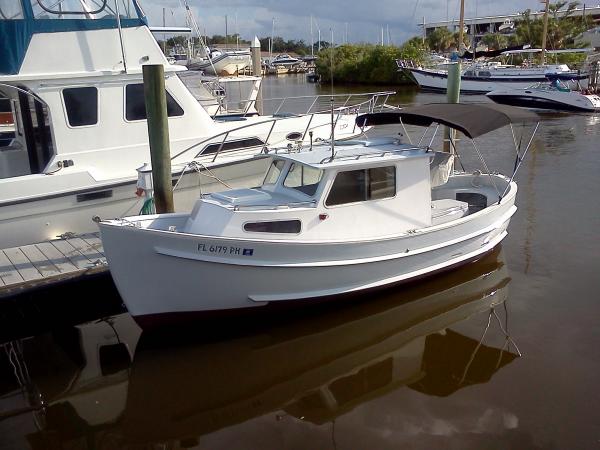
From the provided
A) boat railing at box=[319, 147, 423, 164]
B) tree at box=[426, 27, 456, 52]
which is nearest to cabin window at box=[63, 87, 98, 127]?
boat railing at box=[319, 147, 423, 164]

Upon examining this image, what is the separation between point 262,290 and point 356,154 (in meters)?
2.34

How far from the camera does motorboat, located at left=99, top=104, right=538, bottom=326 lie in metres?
6.79

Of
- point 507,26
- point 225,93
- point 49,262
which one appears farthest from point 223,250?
point 507,26

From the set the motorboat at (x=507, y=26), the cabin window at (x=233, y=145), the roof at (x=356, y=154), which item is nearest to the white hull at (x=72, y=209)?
the cabin window at (x=233, y=145)

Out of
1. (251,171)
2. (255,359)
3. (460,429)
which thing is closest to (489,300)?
(460,429)

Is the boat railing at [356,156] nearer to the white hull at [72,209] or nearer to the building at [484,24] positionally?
A: the white hull at [72,209]

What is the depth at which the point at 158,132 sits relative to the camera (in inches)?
316

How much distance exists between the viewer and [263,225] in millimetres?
7086

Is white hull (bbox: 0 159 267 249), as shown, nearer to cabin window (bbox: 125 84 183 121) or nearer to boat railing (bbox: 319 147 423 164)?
cabin window (bbox: 125 84 183 121)

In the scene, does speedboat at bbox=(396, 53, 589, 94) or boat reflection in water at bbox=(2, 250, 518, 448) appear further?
speedboat at bbox=(396, 53, 589, 94)

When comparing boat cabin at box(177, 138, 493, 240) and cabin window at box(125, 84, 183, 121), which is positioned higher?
cabin window at box(125, 84, 183, 121)

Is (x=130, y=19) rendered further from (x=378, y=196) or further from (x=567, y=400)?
(x=567, y=400)

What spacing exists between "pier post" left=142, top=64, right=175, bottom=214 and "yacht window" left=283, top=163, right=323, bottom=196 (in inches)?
70.2

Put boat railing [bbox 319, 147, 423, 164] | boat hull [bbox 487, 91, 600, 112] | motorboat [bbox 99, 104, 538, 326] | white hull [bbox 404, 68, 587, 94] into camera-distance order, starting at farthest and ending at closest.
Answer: white hull [bbox 404, 68, 587, 94] → boat hull [bbox 487, 91, 600, 112] → boat railing [bbox 319, 147, 423, 164] → motorboat [bbox 99, 104, 538, 326]
